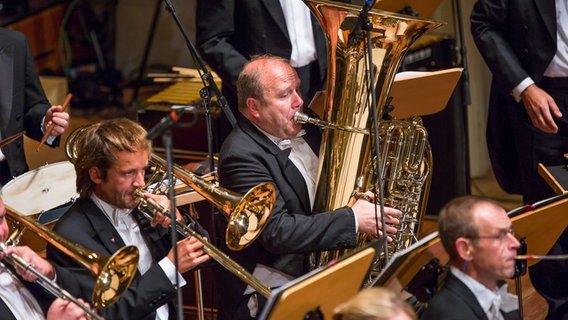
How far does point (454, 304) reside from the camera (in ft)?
10.9


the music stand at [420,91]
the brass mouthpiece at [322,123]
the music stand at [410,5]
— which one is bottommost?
the brass mouthpiece at [322,123]

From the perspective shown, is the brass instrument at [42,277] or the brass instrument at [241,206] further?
the brass instrument at [241,206]

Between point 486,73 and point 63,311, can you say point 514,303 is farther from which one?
point 486,73

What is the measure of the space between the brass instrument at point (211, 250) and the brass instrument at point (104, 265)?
28cm

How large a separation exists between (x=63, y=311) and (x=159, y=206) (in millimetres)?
513

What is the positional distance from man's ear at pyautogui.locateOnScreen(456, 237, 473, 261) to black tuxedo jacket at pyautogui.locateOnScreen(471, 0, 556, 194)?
1.58 metres

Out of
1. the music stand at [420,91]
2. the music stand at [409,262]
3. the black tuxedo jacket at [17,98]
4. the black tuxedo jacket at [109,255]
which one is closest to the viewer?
the music stand at [409,262]

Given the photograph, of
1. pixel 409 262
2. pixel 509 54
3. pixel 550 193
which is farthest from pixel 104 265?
pixel 509 54

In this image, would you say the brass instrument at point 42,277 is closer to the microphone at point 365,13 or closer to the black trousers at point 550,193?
the microphone at point 365,13

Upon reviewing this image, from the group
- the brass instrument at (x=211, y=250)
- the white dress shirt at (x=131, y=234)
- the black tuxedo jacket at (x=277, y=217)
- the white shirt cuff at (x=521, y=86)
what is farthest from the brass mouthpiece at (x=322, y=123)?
the white shirt cuff at (x=521, y=86)

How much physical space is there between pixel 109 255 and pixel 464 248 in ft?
4.01

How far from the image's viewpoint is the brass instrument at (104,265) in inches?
131

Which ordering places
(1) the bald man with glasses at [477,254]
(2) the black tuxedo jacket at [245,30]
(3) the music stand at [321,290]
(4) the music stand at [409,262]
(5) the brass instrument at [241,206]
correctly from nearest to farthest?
(3) the music stand at [321,290], (4) the music stand at [409,262], (1) the bald man with glasses at [477,254], (5) the brass instrument at [241,206], (2) the black tuxedo jacket at [245,30]

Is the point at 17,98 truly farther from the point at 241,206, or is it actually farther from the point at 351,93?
the point at 351,93
